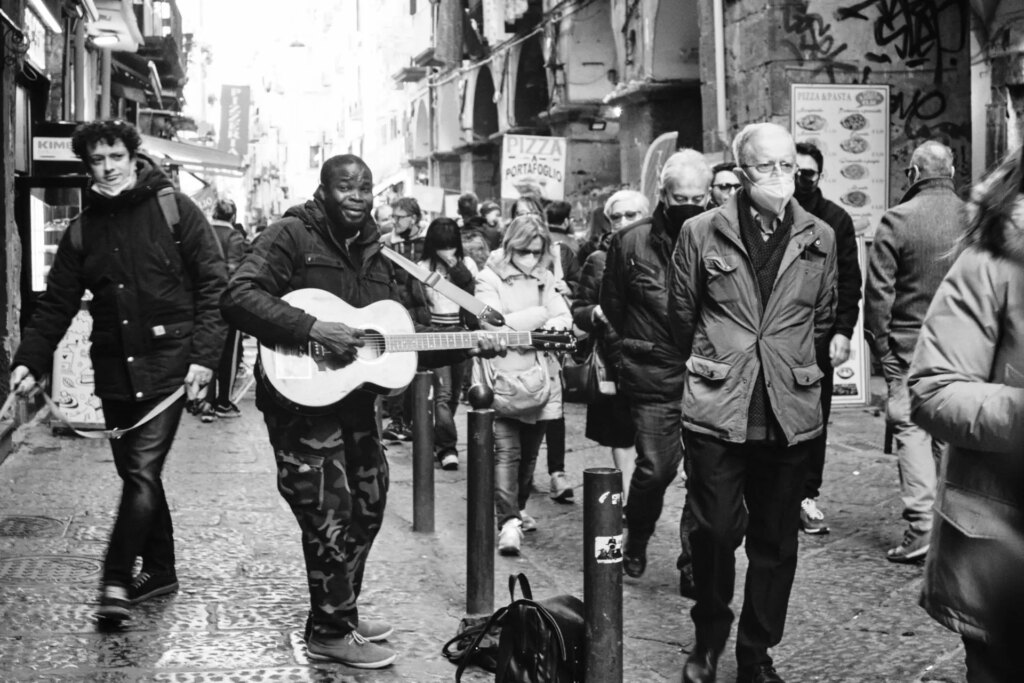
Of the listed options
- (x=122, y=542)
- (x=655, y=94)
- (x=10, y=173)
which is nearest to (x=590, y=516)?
(x=122, y=542)

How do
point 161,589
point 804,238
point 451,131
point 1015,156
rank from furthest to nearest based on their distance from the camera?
point 451,131 → point 161,589 → point 804,238 → point 1015,156

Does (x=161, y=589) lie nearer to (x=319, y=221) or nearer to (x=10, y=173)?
(x=319, y=221)

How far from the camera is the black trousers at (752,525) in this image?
15.7 feet

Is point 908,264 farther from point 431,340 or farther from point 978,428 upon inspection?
point 978,428

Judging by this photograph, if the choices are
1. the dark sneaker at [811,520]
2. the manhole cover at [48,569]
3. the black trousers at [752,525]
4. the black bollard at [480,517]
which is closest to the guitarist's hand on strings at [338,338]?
the black bollard at [480,517]

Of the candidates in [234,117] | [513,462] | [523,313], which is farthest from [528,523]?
[234,117]

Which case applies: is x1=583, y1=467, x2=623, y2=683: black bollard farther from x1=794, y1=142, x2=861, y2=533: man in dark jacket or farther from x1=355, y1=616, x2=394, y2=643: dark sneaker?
x1=794, y1=142, x2=861, y2=533: man in dark jacket

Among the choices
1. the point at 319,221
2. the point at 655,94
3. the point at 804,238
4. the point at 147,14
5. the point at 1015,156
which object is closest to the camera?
the point at 1015,156

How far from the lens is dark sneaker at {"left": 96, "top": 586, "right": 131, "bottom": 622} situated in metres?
5.48

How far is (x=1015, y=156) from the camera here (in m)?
2.97

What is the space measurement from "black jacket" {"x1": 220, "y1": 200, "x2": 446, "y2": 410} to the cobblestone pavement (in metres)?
1.05

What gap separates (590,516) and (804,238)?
4.73 feet

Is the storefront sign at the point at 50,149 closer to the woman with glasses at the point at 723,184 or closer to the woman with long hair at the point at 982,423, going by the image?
the woman with glasses at the point at 723,184

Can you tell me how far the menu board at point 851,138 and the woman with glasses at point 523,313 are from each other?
18.0 ft
